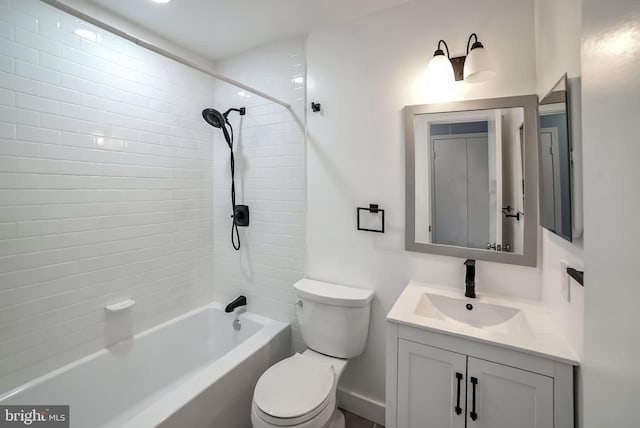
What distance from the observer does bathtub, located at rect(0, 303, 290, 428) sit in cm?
133

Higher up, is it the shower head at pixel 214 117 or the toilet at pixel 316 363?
the shower head at pixel 214 117

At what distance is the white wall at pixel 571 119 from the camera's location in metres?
0.92

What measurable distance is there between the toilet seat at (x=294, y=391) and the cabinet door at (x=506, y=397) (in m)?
0.65

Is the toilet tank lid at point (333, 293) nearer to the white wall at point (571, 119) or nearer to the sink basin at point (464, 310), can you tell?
the sink basin at point (464, 310)

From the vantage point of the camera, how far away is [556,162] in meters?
1.04

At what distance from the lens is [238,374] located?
155 centimetres

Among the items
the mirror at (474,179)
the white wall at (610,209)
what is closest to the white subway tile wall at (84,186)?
the mirror at (474,179)

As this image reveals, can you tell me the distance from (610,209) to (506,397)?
0.91 meters

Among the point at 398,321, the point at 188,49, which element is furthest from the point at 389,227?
A: the point at 188,49

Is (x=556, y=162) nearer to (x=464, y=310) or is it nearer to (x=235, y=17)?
(x=464, y=310)

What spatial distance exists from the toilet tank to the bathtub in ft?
1.07

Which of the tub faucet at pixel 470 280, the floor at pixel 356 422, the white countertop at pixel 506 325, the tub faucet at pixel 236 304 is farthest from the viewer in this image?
the tub faucet at pixel 236 304

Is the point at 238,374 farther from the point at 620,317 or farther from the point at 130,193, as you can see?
the point at 620,317

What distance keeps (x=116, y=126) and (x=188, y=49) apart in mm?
883
